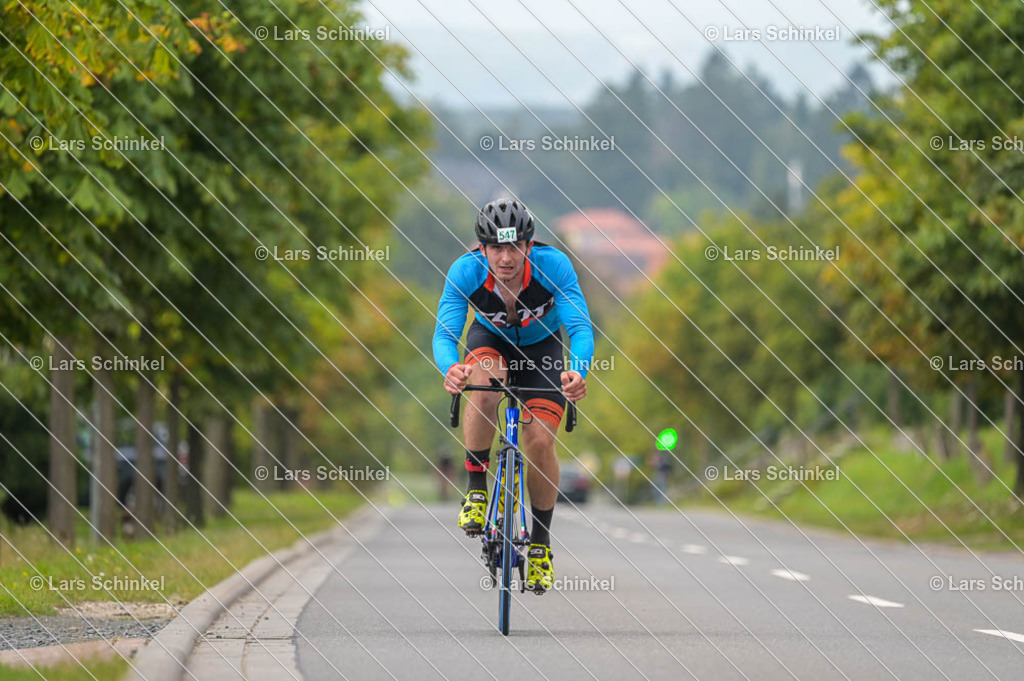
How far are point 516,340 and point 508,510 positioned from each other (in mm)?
Answer: 975

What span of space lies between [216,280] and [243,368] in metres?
2.03

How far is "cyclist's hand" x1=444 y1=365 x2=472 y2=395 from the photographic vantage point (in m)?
8.82

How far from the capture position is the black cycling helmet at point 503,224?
8.94 m

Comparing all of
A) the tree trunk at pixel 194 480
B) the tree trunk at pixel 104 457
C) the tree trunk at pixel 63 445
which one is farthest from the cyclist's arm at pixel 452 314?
the tree trunk at pixel 194 480

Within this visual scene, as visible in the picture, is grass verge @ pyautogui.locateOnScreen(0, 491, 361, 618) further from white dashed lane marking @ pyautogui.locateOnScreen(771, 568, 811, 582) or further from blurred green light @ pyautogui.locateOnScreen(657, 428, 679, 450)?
white dashed lane marking @ pyautogui.locateOnScreen(771, 568, 811, 582)

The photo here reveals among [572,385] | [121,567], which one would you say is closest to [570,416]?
[572,385]

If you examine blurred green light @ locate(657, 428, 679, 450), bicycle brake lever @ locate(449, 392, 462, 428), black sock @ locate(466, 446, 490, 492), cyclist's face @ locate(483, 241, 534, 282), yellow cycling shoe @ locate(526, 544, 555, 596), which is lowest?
yellow cycling shoe @ locate(526, 544, 555, 596)

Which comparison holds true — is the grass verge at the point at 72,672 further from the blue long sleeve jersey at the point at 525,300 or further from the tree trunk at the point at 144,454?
the tree trunk at the point at 144,454

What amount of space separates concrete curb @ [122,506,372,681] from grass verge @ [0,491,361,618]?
0.53 feet

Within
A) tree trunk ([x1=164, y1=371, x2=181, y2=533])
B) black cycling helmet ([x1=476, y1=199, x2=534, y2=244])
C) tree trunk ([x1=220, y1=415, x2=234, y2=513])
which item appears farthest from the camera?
tree trunk ([x1=220, y1=415, x2=234, y2=513])

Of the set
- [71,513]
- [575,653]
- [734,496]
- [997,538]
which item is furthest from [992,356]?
[734,496]

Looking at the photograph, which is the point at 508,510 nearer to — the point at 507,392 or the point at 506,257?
the point at 507,392

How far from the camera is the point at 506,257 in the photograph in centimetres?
900

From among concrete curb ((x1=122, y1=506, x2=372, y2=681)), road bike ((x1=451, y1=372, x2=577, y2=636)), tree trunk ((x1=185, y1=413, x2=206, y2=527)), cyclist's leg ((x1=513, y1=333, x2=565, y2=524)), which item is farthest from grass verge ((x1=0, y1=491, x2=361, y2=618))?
tree trunk ((x1=185, y1=413, x2=206, y2=527))
